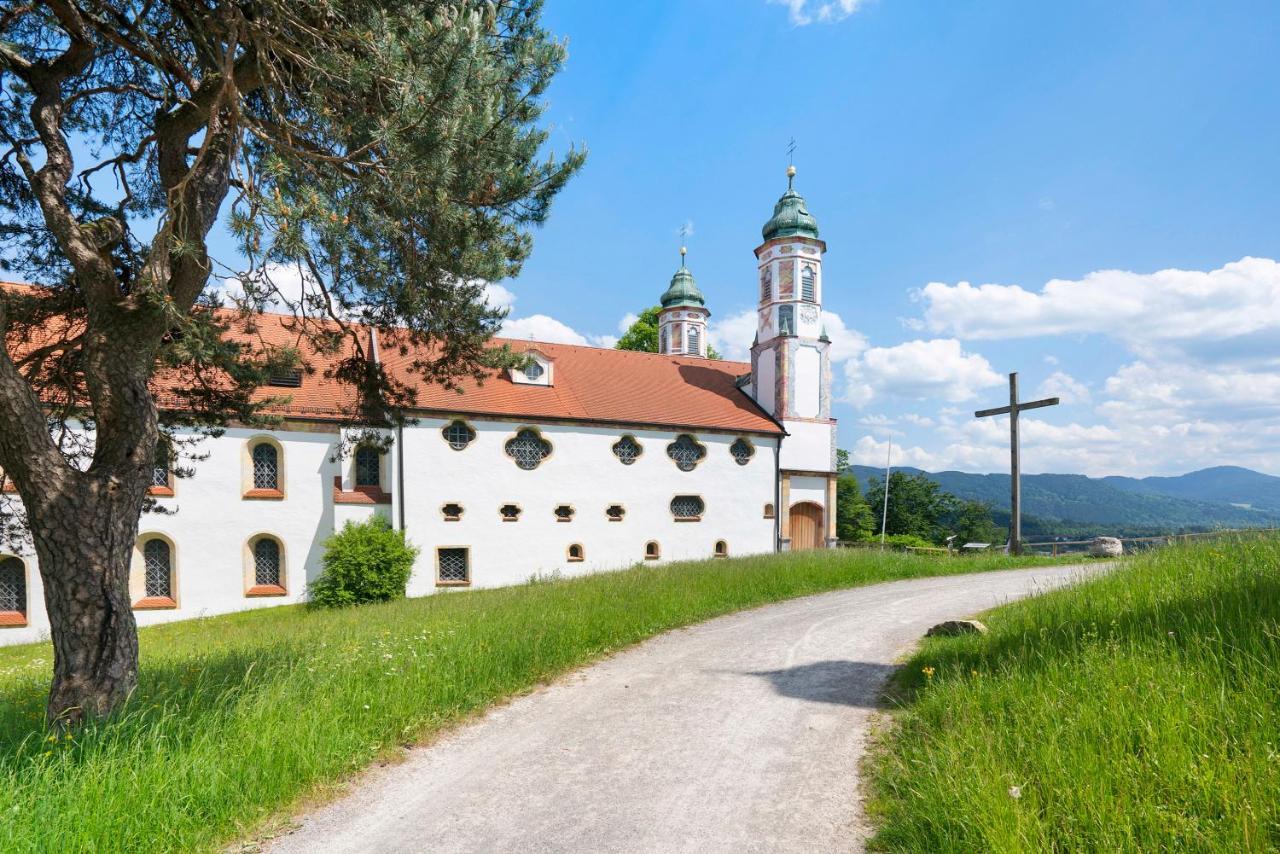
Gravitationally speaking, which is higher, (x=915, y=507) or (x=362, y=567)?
(x=362, y=567)

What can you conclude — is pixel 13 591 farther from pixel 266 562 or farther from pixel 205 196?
pixel 205 196

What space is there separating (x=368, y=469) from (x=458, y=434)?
3061 mm

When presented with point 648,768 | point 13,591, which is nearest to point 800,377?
point 648,768

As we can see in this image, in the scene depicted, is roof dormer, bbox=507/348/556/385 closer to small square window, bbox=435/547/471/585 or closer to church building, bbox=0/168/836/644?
church building, bbox=0/168/836/644

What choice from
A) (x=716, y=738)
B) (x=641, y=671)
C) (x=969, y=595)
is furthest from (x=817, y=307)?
(x=716, y=738)

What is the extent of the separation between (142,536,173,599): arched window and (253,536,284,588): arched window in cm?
209

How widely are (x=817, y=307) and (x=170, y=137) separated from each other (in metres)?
22.8

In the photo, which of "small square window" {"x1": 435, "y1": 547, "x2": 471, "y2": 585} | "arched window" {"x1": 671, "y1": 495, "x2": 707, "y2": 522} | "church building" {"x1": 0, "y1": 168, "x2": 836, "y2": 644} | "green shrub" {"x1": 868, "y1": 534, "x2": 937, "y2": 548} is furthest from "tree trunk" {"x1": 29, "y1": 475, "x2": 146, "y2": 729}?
"green shrub" {"x1": 868, "y1": 534, "x2": 937, "y2": 548}

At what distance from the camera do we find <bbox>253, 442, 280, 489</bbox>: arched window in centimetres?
1872

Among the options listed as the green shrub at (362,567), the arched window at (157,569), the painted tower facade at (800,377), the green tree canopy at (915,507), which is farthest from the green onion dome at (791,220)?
the green tree canopy at (915,507)

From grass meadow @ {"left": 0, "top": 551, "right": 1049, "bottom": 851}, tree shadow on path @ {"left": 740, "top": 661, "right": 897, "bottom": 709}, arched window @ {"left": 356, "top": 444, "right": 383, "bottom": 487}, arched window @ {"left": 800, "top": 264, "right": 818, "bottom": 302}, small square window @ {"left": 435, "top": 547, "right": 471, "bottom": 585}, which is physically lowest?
small square window @ {"left": 435, "top": 547, "right": 471, "bottom": 585}

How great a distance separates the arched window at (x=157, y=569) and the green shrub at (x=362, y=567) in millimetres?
3970

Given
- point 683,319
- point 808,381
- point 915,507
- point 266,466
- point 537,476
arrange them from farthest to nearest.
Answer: point 915,507
point 683,319
point 808,381
point 537,476
point 266,466

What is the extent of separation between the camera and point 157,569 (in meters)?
17.9
